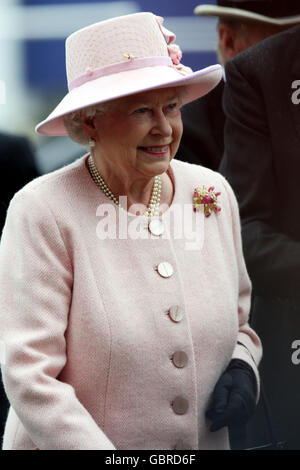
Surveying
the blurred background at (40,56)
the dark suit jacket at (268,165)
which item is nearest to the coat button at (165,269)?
the dark suit jacket at (268,165)

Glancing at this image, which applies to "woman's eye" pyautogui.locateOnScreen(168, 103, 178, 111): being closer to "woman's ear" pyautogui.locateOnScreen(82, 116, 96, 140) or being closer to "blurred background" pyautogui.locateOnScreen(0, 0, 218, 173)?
"woman's ear" pyautogui.locateOnScreen(82, 116, 96, 140)

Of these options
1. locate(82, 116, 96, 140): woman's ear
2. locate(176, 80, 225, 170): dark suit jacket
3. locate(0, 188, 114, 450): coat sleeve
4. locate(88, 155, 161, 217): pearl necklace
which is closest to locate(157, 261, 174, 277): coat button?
locate(88, 155, 161, 217): pearl necklace

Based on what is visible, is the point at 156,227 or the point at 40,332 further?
the point at 156,227

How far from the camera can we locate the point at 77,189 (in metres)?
1.78

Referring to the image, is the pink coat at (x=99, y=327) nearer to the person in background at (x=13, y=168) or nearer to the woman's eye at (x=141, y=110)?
the woman's eye at (x=141, y=110)

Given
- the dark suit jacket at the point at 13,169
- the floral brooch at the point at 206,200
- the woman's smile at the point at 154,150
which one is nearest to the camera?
the woman's smile at the point at 154,150

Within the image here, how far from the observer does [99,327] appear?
1668 millimetres

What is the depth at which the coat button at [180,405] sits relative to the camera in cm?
177

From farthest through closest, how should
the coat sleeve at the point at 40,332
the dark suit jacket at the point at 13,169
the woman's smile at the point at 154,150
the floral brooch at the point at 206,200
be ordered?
the dark suit jacket at the point at 13,169, the floral brooch at the point at 206,200, the woman's smile at the point at 154,150, the coat sleeve at the point at 40,332

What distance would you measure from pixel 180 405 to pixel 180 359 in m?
0.12

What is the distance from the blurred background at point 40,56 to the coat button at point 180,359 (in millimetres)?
894

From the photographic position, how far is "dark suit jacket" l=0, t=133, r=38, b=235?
95.2 inches

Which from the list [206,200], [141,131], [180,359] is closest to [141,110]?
[141,131]

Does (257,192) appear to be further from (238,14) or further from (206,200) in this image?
(238,14)
